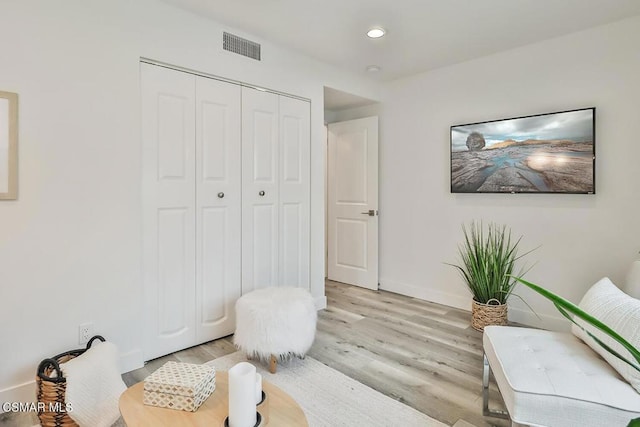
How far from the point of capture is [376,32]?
112 inches

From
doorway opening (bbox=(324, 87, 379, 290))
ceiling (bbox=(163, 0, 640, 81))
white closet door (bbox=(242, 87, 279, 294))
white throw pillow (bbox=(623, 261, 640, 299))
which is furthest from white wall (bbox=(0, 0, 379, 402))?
white throw pillow (bbox=(623, 261, 640, 299))

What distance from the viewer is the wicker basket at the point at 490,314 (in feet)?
9.66

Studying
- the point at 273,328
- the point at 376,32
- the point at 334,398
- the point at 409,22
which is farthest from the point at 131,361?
the point at 409,22

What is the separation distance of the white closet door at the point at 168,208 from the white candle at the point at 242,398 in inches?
60.5

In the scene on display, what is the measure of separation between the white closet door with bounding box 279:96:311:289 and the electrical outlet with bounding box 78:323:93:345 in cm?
147

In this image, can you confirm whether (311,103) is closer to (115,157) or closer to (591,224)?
(115,157)

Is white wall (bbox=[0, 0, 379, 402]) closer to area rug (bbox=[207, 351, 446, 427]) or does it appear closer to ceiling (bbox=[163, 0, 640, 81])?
ceiling (bbox=[163, 0, 640, 81])

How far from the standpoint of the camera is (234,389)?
1162 millimetres

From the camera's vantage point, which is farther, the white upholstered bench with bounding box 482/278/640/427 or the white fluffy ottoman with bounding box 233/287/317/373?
the white fluffy ottoman with bounding box 233/287/317/373

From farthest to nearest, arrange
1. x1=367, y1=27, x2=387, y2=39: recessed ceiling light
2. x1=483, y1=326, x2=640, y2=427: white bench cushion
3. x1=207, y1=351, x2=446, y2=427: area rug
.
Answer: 1. x1=367, y1=27, x2=387, y2=39: recessed ceiling light
2. x1=207, y1=351, x2=446, y2=427: area rug
3. x1=483, y1=326, x2=640, y2=427: white bench cushion

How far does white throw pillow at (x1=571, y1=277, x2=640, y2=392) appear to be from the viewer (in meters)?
1.46

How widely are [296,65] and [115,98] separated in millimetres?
1594

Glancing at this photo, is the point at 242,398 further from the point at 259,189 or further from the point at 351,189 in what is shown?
the point at 351,189

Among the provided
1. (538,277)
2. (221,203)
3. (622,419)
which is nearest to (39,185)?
(221,203)
